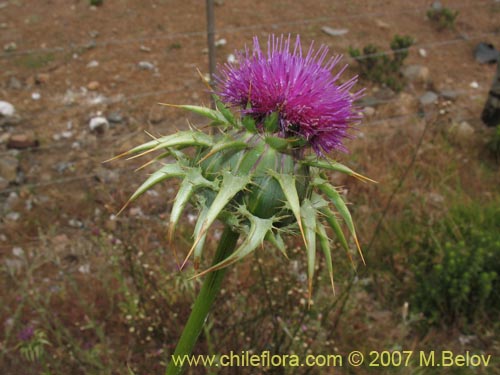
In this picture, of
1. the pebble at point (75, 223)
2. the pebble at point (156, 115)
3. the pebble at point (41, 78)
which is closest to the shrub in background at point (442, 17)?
the pebble at point (156, 115)

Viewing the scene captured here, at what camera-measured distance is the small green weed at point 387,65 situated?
6645 millimetres

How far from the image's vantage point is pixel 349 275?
3689mm

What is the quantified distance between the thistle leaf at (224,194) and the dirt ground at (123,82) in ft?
5.78

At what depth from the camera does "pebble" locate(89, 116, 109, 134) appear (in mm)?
5352

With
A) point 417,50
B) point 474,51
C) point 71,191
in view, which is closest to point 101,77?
point 71,191

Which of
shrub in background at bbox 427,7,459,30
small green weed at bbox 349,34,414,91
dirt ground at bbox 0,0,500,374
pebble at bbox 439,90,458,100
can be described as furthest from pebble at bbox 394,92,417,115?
shrub in background at bbox 427,7,459,30

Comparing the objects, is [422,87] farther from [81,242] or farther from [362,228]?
[81,242]

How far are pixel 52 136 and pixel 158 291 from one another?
9.73 feet

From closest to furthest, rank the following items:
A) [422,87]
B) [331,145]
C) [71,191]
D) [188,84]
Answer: [331,145], [71,191], [188,84], [422,87]

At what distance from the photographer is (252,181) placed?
1706 millimetres

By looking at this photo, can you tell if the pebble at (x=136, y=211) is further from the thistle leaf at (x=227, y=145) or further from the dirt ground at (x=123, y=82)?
the thistle leaf at (x=227, y=145)

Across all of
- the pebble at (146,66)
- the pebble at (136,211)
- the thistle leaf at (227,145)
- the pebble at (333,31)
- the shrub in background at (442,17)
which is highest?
the thistle leaf at (227,145)

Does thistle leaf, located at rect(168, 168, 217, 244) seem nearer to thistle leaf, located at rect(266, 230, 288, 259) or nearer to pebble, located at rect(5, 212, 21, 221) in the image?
thistle leaf, located at rect(266, 230, 288, 259)

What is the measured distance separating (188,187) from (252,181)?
0.72 feet
